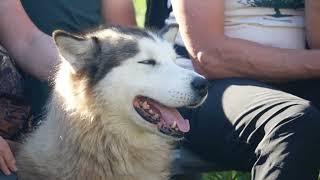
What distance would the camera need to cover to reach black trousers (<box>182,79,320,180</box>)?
350 cm

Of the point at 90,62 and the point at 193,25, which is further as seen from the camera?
the point at 193,25

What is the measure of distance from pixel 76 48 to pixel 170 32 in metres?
0.58

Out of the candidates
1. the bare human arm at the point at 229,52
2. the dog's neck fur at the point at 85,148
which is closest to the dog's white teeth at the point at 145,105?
the dog's neck fur at the point at 85,148

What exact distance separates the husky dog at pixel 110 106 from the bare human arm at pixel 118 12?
2.41ft

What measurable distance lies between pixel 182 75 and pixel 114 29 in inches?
16.4

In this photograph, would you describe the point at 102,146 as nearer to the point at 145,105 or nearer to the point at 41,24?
the point at 145,105

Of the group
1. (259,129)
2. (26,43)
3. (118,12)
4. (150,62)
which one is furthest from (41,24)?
(259,129)

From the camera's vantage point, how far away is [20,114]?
13.1ft

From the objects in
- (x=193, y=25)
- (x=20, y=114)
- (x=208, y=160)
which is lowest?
(x=208, y=160)

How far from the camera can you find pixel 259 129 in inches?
144

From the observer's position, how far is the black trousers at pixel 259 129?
11.5ft

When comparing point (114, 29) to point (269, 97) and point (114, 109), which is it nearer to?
point (114, 109)

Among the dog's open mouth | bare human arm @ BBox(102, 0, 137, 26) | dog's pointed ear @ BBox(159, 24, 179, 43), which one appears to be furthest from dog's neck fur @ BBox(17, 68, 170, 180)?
bare human arm @ BBox(102, 0, 137, 26)

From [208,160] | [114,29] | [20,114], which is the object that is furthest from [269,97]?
[20,114]
